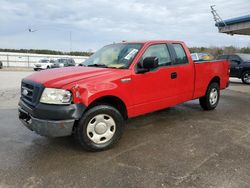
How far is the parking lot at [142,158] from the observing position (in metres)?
3.06

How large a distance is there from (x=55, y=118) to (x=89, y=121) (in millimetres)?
537

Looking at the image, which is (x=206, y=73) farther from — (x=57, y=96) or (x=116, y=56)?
(x=57, y=96)

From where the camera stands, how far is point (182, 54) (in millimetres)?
5535

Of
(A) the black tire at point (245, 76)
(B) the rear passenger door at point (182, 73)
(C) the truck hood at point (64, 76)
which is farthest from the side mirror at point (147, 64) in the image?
(A) the black tire at point (245, 76)

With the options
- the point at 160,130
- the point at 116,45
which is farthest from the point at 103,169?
the point at 116,45

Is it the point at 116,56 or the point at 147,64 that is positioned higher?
the point at 116,56

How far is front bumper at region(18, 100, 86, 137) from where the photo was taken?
348 centimetres

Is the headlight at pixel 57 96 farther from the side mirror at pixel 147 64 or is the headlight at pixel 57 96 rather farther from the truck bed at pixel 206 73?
the truck bed at pixel 206 73

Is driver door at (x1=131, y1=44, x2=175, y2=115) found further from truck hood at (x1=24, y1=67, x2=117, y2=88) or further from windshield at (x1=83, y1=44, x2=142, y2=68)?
truck hood at (x1=24, y1=67, x2=117, y2=88)

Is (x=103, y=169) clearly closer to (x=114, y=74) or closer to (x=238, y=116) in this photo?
(x=114, y=74)

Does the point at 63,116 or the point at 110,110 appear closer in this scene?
the point at 63,116

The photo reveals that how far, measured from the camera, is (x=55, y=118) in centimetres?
348

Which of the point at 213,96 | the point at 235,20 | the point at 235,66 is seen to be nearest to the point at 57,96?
the point at 213,96

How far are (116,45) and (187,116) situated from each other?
258 centimetres
